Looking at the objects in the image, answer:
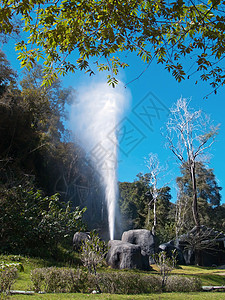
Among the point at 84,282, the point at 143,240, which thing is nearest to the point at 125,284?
the point at 84,282

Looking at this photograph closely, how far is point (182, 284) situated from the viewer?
754cm

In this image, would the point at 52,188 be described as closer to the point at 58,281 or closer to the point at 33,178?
the point at 33,178

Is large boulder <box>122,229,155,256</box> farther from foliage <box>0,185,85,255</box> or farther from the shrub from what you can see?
the shrub

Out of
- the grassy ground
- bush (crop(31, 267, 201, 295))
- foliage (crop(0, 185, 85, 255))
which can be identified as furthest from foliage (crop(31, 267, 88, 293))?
foliage (crop(0, 185, 85, 255))

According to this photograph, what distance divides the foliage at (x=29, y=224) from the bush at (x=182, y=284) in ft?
15.3

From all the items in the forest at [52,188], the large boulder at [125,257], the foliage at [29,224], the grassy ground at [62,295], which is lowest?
the grassy ground at [62,295]

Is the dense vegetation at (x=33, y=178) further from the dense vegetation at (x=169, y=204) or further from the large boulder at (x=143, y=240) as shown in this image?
the dense vegetation at (x=169, y=204)

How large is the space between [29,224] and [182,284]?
19.5 feet

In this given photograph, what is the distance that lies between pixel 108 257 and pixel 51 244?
2.71m

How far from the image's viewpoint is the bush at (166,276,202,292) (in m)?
7.34

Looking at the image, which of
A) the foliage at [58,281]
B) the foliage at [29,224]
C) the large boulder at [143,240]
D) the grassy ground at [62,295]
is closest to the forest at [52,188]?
the foliage at [29,224]

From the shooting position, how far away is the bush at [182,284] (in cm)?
734

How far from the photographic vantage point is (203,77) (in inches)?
193

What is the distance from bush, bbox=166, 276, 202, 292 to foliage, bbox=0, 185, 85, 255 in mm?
4658
